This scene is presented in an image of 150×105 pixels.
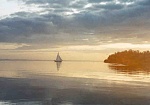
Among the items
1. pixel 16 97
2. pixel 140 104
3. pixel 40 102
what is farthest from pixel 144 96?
pixel 16 97

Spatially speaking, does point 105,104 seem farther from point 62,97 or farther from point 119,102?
point 62,97

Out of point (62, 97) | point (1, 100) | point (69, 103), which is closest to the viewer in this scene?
point (69, 103)

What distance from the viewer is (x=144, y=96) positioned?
40.1m

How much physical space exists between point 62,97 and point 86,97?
315 cm

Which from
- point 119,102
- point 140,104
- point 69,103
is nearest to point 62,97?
point 69,103

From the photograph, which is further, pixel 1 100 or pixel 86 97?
pixel 86 97

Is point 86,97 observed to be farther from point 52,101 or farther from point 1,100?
point 1,100

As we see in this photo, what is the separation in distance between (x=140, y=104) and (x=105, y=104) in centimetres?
393

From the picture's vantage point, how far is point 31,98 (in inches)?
1486

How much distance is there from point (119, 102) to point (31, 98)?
10.9 m

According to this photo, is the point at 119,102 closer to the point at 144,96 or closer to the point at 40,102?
the point at 144,96

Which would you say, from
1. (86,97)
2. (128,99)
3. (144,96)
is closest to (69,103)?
(86,97)

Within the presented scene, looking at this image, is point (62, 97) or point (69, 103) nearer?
point (69, 103)

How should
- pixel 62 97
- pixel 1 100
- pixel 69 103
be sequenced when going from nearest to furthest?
1. pixel 69 103
2. pixel 1 100
3. pixel 62 97
